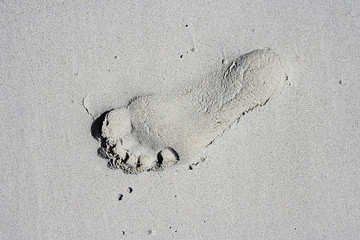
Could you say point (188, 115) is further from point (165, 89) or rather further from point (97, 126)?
point (97, 126)

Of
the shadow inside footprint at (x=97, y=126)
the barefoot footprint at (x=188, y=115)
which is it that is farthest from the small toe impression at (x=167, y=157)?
the shadow inside footprint at (x=97, y=126)

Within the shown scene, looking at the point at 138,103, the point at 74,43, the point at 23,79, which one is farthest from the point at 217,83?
the point at 23,79

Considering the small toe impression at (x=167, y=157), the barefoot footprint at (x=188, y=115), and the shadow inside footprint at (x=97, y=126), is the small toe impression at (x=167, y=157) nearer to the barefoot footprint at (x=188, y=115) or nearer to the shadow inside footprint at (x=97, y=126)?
the barefoot footprint at (x=188, y=115)

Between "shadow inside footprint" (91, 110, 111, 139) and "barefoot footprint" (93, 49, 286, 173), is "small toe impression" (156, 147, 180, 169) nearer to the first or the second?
"barefoot footprint" (93, 49, 286, 173)

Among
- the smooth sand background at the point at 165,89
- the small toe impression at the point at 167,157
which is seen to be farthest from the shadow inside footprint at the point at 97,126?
the small toe impression at the point at 167,157

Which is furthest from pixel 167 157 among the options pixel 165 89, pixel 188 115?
pixel 165 89

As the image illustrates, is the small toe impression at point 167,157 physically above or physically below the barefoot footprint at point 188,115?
below

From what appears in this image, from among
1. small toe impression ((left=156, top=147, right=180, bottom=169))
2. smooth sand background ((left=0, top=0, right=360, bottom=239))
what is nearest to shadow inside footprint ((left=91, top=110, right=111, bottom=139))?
smooth sand background ((left=0, top=0, right=360, bottom=239))
